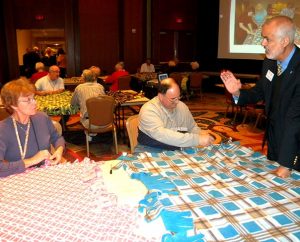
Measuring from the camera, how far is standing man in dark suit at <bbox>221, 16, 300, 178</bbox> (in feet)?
6.27

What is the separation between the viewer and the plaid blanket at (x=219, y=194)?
4.36ft

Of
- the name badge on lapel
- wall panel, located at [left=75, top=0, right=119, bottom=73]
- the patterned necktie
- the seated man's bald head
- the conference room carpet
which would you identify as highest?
wall panel, located at [left=75, top=0, right=119, bottom=73]

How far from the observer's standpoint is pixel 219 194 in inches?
64.1

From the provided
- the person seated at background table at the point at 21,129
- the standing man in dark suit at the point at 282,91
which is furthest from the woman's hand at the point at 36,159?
the standing man in dark suit at the point at 282,91

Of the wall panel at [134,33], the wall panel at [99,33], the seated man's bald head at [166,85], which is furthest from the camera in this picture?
the wall panel at [134,33]

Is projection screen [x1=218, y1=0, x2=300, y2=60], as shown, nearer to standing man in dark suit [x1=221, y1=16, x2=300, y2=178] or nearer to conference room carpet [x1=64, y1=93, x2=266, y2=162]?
conference room carpet [x1=64, y1=93, x2=266, y2=162]

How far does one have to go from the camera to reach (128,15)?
432 inches

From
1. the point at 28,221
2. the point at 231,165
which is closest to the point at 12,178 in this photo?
the point at 28,221

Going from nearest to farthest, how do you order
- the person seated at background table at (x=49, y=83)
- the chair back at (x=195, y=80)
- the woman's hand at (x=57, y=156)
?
the woman's hand at (x=57, y=156) < the person seated at background table at (x=49, y=83) < the chair back at (x=195, y=80)

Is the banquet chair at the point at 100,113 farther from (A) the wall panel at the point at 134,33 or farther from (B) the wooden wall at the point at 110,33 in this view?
(A) the wall panel at the point at 134,33

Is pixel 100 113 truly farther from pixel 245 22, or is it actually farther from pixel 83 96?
pixel 245 22

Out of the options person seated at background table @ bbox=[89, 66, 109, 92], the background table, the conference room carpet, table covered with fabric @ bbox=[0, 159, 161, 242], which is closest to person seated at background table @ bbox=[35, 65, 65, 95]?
the background table

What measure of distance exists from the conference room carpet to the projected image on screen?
A: 99.9 inches

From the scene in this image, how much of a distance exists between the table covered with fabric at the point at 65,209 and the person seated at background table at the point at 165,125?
811 millimetres
